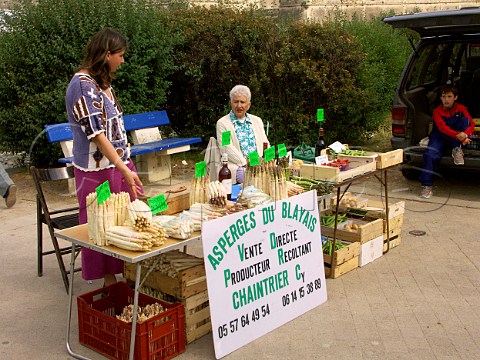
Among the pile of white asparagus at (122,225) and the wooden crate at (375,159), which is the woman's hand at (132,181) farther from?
the wooden crate at (375,159)

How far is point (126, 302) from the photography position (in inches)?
165

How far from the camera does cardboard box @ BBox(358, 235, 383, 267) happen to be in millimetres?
5328

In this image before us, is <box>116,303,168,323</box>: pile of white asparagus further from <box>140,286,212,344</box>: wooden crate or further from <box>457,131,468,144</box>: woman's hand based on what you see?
<box>457,131,468,144</box>: woman's hand

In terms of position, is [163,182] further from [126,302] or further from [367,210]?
[126,302]

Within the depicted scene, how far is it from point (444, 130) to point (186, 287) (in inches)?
181

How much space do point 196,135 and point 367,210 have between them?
4.90 m

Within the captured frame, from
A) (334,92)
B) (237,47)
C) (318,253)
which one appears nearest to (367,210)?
(318,253)

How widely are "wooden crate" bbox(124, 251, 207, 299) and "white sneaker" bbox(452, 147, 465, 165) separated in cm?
419

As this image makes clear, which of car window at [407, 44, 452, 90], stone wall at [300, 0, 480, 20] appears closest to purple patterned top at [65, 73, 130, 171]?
car window at [407, 44, 452, 90]

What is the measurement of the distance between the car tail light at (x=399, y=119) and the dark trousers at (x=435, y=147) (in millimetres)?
390

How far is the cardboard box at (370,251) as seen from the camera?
5328 millimetres

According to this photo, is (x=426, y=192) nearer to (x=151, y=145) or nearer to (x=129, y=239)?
(x=151, y=145)

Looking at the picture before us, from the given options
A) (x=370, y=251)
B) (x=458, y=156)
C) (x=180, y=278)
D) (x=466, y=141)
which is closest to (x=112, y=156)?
(x=180, y=278)

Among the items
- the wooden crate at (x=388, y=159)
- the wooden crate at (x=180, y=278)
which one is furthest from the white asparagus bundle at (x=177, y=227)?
the wooden crate at (x=388, y=159)
